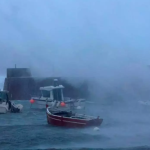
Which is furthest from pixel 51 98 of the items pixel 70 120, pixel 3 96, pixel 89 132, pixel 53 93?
pixel 89 132

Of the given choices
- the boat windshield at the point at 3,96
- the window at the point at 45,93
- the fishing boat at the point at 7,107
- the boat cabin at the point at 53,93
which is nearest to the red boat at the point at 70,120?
the fishing boat at the point at 7,107

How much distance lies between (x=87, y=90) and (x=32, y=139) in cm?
1431

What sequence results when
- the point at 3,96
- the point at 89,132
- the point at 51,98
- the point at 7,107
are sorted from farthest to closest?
the point at 51,98 → the point at 3,96 → the point at 7,107 → the point at 89,132

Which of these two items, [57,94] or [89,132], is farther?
[57,94]

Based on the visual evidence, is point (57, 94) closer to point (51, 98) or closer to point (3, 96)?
point (51, 98)

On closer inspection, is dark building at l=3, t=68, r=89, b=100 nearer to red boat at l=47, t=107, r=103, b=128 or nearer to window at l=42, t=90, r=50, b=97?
window at l=42, t=90, r=50, b=97

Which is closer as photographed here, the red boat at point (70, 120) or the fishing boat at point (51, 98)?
the red boat at point (70, 120)

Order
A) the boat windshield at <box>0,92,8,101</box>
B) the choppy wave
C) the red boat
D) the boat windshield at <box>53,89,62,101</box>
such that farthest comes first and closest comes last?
the boat windshield at <box>53,89,62,101</box>, the boat windshield at <box>0,92,8,101</box>, the red boat, the choppy wave

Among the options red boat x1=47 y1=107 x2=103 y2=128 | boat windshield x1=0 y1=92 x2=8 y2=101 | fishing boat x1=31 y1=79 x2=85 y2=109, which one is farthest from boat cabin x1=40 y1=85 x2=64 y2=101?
red boat x1=47 y1=107 x2=103 y2=128

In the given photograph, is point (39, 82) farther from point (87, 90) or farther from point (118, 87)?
point (118, 87)

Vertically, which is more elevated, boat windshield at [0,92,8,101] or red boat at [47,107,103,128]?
boat windshield at [0,92,8,101]

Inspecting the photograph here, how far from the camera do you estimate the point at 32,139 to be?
1711 centimetres

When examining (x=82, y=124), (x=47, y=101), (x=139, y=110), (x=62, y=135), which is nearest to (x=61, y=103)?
(x=47, y=101)

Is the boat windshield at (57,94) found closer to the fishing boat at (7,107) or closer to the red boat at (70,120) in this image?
the fishing boat at (7,107)
